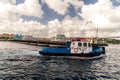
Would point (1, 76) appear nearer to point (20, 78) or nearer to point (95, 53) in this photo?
point (20, 78)

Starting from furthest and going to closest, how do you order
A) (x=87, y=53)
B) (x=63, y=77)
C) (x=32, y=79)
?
(x=87, y=53)
(x=63, y=77)
(x=32, y=79)


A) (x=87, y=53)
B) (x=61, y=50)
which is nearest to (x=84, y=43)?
(x=87, y=53)

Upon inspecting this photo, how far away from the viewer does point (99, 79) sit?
95.8ft

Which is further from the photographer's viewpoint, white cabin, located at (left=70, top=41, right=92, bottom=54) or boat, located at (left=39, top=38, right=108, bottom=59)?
white cabin, located at (left=70, top=41, right=92, bottom=54)

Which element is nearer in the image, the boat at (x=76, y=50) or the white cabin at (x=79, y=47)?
the boat at (x=76, y=50)

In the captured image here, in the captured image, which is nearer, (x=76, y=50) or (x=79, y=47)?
(x=76, y=50)

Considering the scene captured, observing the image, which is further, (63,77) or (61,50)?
(61,50)

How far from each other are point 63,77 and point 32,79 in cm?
481

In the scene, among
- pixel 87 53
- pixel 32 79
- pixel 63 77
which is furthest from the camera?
pixel 87 53

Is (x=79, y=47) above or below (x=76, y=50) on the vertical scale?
above

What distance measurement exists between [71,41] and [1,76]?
2716cm

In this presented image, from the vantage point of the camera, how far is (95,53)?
2096 inches

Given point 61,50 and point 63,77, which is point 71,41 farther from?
point 63,77

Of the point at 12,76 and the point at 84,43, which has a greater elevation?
the point at 84,43
